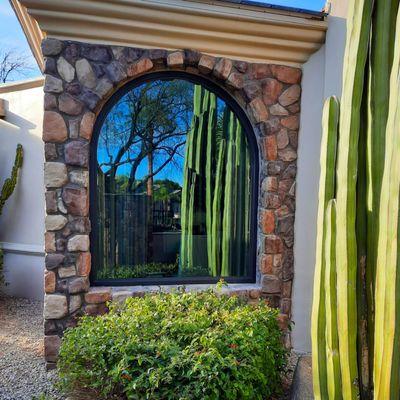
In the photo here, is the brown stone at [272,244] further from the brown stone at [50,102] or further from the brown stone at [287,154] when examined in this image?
the brown stone at [50,102]

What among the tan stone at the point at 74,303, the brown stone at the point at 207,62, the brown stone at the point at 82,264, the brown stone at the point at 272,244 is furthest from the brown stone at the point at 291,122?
the tan stone at the point at 74,303

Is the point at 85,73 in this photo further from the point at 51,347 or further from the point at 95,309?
the point at 51,347

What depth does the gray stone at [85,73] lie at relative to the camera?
2.50 meters

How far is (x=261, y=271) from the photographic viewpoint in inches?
111

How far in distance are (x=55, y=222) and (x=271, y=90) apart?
7.10ft

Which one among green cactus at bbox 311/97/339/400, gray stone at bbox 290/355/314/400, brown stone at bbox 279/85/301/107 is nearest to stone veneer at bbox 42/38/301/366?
brown stone at bbox 279/85/301/107

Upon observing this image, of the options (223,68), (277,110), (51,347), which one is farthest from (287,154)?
(51,347)

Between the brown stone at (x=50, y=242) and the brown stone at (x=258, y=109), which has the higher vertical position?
the brown stone at (x=258, y=109)

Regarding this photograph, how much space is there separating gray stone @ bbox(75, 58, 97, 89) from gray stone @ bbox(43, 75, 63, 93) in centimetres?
17

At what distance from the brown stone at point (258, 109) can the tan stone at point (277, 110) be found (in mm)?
60

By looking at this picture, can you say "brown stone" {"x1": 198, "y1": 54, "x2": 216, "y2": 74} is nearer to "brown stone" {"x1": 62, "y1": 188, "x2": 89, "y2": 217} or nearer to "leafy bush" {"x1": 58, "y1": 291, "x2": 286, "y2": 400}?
"brown stone" {"x1": 62, "y1": 188, "x2": 89, "y2": 217}

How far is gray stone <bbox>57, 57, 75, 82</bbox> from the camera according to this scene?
8.12 feet

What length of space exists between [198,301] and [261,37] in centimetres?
220

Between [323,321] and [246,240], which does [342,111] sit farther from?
[246,240]
